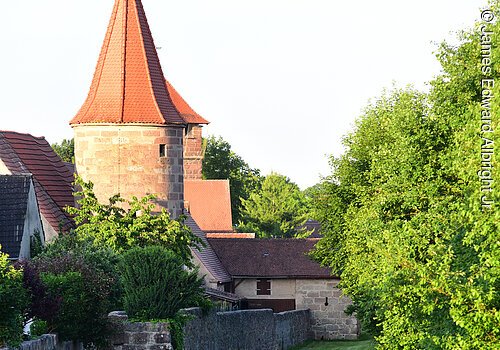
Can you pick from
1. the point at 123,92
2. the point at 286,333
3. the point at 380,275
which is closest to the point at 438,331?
the point at 380,275

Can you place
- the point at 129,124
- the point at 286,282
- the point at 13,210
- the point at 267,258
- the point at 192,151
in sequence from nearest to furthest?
the point at 13,210
the point at 129,124
the point at 286,282
the point at 267,258
the point at 192,151

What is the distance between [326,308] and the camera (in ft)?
193

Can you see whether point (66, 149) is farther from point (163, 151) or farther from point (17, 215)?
point (17, 215)

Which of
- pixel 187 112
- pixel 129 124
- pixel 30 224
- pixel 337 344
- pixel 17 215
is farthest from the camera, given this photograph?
pixel 187 112

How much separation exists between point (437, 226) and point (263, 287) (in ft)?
111

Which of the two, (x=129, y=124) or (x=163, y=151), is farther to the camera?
(x=163, y=151)

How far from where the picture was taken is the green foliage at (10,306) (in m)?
19.3

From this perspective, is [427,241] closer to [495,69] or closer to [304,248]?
[495,69]

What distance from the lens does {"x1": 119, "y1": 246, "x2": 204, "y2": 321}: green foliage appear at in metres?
27.6

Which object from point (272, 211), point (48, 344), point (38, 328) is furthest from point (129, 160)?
point (272, 211)

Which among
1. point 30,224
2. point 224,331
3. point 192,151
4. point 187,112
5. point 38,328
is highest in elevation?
point 187,112

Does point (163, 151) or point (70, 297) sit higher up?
point (163, 151)

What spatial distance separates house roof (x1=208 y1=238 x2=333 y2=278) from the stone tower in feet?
59.7

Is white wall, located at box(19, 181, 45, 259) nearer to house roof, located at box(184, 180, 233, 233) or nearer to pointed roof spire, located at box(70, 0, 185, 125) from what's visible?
pointed roof spire, located at box(70, 0, 185, 125)
